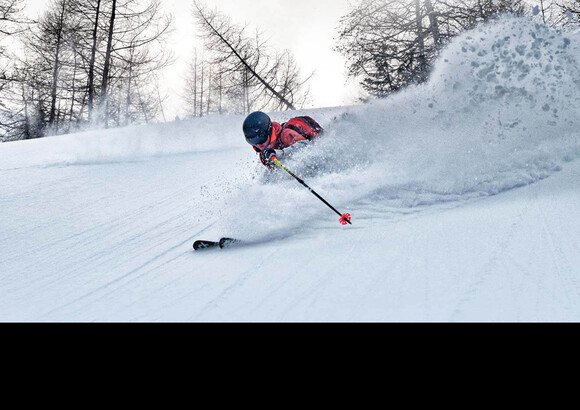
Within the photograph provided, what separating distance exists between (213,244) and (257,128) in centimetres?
212

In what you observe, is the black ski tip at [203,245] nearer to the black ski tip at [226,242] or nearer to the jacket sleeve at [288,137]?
the black ski tip at [226,242]

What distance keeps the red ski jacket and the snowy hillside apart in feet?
0.76

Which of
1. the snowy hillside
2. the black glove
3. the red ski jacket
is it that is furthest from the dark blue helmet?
the snowy hillside

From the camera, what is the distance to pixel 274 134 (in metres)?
A: 6.15

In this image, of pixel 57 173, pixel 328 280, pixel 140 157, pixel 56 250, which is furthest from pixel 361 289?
pixel 140 157

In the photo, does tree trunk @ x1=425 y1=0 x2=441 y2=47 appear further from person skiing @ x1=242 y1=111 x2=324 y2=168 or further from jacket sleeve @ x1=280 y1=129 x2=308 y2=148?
jacket sleeve @ x1=280 y1=129 x2=308 y2=148

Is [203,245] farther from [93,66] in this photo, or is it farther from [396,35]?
[93,66]

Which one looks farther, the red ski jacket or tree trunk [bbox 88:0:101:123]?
tree trunk [bbox 88:0:101:123]

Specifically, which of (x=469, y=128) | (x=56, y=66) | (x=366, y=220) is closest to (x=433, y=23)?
(x=469, y=128)

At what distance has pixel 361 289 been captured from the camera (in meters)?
2.81

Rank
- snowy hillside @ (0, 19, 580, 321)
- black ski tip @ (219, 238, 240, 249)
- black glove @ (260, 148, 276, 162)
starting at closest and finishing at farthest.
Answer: snowy hillside @ (0, 19, 580, 321) → black ski tip @ (219, 238, 240, 249) → black glove @ (260, 148, 276, 162)

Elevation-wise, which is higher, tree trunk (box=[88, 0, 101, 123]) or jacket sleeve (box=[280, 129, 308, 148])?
tree trunk (box=[88, 0, 101, 123])

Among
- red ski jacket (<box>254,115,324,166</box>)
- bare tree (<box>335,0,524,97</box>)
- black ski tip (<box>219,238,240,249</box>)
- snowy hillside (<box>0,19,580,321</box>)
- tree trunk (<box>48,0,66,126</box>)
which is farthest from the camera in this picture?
tree trunk (<box>48,0,66,126</box>)

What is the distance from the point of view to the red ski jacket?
6.16 meters
